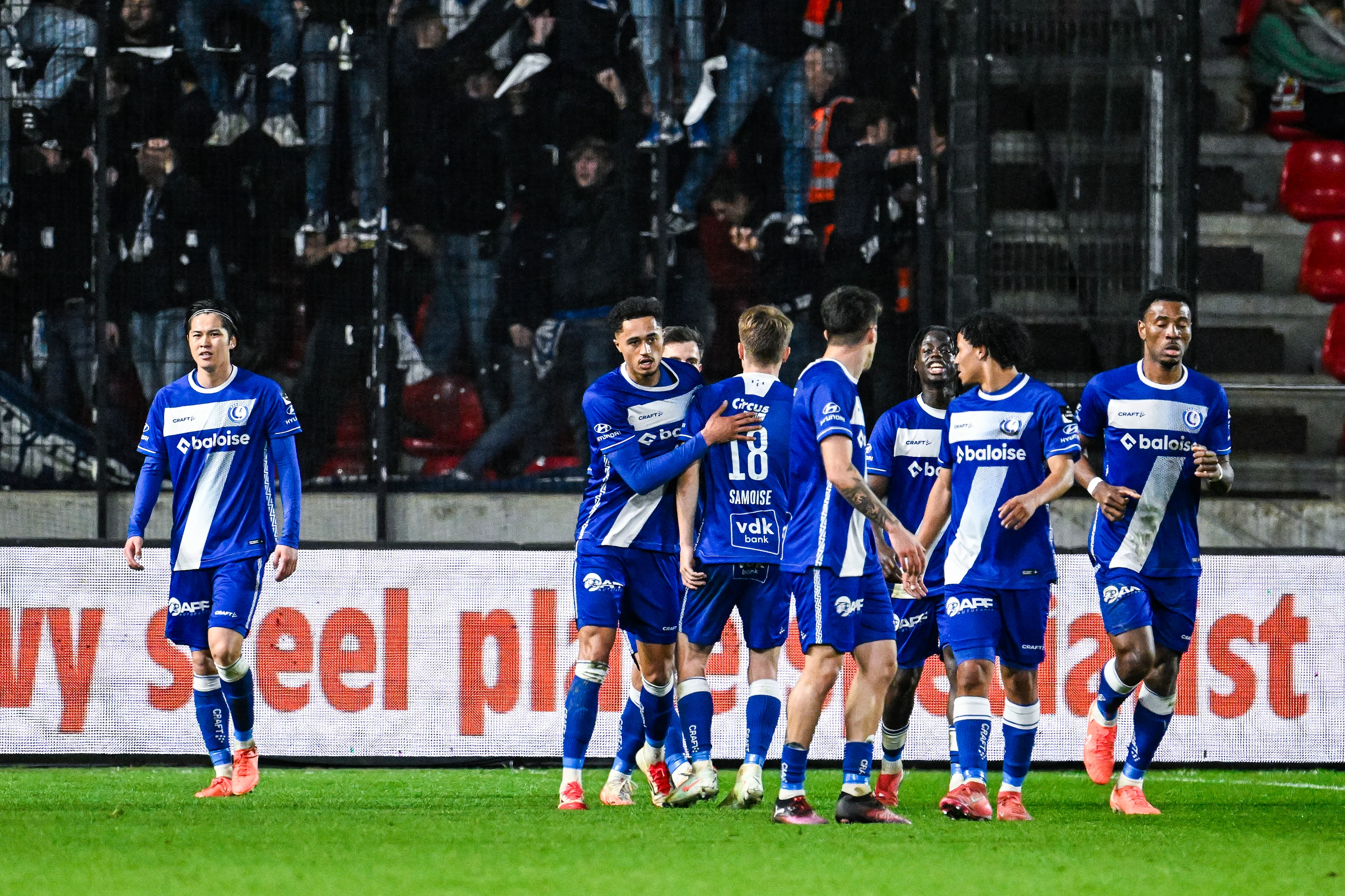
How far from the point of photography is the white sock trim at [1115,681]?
7.93 meters

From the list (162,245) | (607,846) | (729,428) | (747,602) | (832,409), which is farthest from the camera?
(162,245)

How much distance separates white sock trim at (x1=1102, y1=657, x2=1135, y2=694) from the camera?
26.0 feet

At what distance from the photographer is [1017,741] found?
7391 millimetres

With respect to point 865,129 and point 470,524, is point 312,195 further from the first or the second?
point 865,129

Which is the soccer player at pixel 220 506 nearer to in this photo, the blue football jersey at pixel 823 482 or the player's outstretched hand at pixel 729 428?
the player's outstretched hand at pixel 729 428

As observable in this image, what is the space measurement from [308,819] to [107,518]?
5676 millimetres

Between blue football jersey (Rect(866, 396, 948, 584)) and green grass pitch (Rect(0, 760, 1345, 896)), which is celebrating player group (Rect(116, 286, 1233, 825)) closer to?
blue football jersey (Rect(866, 396, 948, 584))

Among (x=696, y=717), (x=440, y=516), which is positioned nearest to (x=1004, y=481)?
(x=696, y=717)

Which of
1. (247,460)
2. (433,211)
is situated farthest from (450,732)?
(433,211)

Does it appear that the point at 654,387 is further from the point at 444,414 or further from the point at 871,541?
the point at 444,414

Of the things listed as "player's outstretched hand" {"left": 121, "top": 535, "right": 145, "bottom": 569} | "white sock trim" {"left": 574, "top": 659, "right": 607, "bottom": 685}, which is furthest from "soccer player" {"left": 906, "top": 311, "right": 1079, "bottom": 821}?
"player's outstretched hand" {"left": 121, "top": 535, "right": 145, "bottom": 569}

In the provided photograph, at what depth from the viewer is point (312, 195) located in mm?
12914

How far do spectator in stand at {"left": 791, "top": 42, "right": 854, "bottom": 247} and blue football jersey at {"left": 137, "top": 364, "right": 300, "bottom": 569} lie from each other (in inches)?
226

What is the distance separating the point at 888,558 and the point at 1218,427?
1.76m
